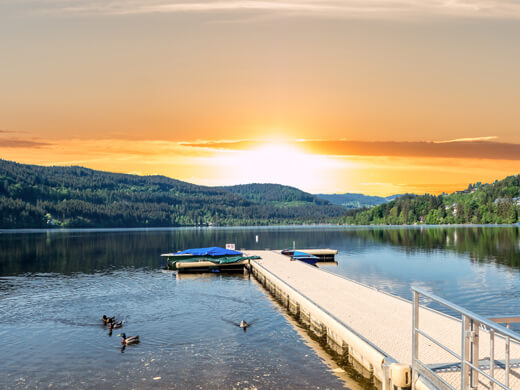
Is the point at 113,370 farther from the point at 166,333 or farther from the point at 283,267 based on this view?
the point at 283,267

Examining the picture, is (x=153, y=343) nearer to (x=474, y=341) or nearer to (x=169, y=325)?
(x=169, y=325)

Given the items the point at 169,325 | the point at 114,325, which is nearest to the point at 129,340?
the point at 114,325

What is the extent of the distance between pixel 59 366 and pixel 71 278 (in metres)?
34.6

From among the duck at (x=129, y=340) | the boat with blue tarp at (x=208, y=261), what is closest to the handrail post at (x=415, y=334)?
the duck at (x=129, y=340)

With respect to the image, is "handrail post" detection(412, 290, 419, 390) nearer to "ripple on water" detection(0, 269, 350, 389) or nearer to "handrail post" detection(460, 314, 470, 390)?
"handrail post" detection(460, 314, 470, 390)

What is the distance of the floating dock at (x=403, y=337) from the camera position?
11.4 meters

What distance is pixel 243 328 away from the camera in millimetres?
28719

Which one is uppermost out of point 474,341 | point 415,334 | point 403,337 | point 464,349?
point 474,341

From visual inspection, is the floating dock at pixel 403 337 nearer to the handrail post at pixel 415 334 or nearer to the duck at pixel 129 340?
the handrail post at pixel 415 334

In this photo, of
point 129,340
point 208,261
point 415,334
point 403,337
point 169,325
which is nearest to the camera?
point 415,334

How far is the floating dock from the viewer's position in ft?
37.6

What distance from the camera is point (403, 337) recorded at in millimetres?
20688

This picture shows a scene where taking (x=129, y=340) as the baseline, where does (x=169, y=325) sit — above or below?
below

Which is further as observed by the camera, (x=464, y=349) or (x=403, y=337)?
(x=403, y=337)
